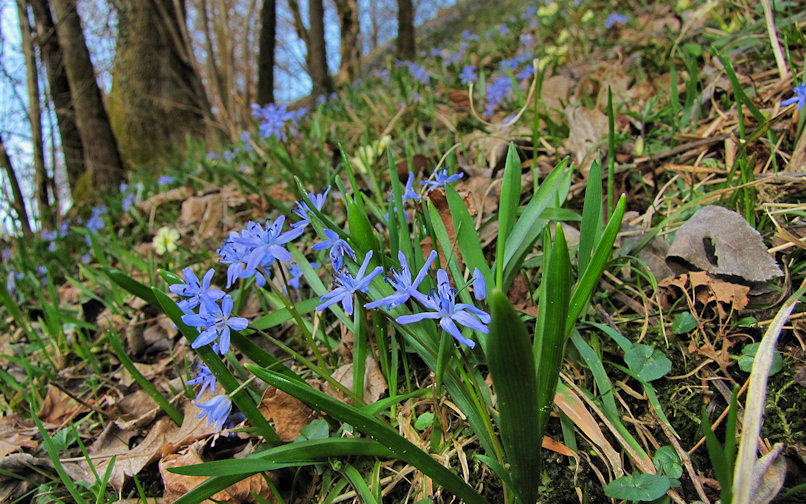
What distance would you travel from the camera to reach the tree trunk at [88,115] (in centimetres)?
598

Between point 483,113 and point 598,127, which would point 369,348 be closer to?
point 598,127

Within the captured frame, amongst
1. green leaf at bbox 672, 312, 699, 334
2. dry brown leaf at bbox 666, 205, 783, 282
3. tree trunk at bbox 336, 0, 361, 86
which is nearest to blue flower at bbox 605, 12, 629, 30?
dry brown leaf at bbox 666, 205, 783, 282

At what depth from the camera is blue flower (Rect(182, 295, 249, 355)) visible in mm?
979

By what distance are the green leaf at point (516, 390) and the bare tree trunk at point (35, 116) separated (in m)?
4.95

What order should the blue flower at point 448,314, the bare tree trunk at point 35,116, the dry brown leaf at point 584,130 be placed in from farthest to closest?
the bare tree trunk at point 35,116, the dry brown leaf at point 584,130, the blue flower at point 448,314

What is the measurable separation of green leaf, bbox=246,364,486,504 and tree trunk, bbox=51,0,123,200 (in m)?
6.13

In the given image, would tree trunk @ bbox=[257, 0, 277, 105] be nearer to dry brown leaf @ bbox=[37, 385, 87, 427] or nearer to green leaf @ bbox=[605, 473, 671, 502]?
dry brown leaf @ bbox=[37, 385, 87, 427]

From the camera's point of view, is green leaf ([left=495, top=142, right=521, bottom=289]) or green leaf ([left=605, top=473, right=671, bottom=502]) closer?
green leaf ([left=605, top=473, right=671, bottom=502])

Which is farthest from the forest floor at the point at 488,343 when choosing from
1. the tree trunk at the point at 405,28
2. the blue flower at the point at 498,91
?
the tree trunk at the point at 405,28

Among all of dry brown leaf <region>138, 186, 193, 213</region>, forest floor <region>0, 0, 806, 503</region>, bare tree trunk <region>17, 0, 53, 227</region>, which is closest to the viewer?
forest floor <region>0, 0, 806, 503</region>

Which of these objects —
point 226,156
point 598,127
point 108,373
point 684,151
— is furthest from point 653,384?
point 226,156

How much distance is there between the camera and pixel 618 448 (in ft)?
3.65

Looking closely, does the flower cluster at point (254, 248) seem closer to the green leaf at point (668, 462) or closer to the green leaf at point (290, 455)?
the green leaf at point (290, 455)

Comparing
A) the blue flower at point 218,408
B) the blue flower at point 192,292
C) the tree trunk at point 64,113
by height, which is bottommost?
the blue flower at point 218,408
